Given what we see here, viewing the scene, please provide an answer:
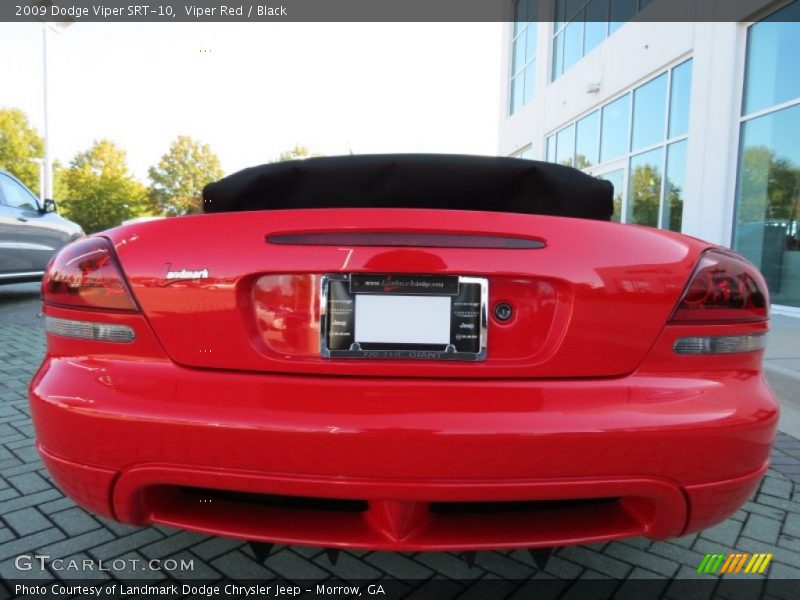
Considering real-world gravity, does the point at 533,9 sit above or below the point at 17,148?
above

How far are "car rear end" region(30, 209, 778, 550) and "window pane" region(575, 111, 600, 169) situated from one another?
39.4 ft

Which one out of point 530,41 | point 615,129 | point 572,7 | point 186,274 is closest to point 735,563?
point 186,274

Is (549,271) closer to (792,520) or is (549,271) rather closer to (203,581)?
(203,581)

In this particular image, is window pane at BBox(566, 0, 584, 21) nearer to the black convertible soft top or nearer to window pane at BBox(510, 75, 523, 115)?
window pane at BBox(510, 75, 523, 115)

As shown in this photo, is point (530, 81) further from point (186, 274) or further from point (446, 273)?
point (186, 274)

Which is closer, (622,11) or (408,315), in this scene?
(408,315)

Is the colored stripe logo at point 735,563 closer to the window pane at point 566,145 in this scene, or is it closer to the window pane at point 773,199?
the window pane at point 773,199

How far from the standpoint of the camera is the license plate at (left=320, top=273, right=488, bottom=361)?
1.34m

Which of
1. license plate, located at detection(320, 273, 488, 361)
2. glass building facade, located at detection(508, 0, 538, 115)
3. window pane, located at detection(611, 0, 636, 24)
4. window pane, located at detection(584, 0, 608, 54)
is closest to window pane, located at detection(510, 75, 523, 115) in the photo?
glass building facade, located at detection(508, 0, 538, 115)

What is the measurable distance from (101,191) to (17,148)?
1298 cm

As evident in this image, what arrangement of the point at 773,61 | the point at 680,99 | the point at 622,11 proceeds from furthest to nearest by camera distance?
the point at 622,11 < the point at 680,99 < the point at 773,61

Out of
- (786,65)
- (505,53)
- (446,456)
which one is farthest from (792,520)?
(505,53)
